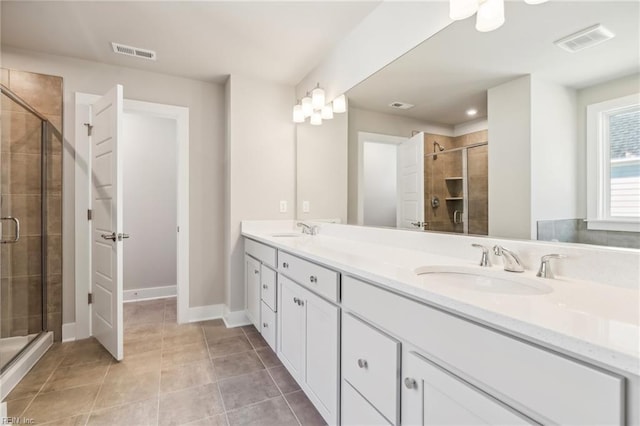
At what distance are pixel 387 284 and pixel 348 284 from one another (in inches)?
11.0

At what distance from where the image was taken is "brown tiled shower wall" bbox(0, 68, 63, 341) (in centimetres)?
223

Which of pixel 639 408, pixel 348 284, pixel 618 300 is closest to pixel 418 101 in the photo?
pixel 348 284

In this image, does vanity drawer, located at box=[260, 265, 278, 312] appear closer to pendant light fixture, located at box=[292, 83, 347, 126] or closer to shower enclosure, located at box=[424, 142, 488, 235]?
shower enclosure, located at box=[424, 142, 488, 235]

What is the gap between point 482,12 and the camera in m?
1.27

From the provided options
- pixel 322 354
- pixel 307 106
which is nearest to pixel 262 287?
pixel 322 354

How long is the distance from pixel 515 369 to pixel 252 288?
2197mm

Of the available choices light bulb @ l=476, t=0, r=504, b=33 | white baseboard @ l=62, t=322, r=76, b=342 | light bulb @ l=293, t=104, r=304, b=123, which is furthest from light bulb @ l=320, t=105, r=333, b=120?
white baseboard @ l=62, t=322, r=76, b=342

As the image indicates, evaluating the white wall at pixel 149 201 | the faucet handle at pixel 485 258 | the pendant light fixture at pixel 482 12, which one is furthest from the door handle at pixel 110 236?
the pendant light fixture at pixel 482 12

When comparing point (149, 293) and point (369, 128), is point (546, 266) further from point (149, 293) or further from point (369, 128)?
point (149, 293)

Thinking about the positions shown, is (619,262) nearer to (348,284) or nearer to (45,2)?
(348,284)

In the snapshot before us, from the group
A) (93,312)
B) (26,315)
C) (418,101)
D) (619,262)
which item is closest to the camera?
(619,262)

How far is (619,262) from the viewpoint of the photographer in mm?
911

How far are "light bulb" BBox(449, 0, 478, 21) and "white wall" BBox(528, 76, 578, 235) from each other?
0.42 metres

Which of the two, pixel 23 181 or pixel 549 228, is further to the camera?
pixel 23 181
